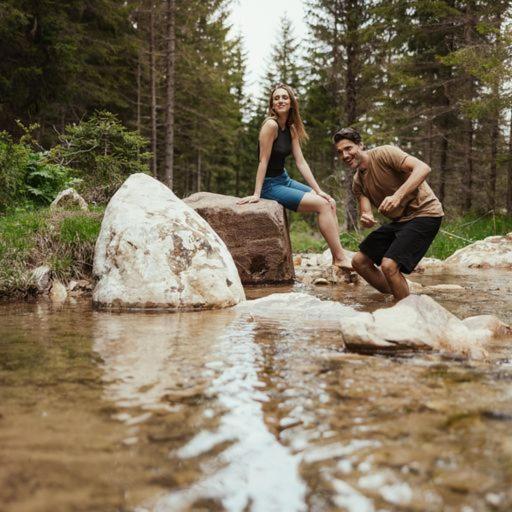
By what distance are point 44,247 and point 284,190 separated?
300 cm

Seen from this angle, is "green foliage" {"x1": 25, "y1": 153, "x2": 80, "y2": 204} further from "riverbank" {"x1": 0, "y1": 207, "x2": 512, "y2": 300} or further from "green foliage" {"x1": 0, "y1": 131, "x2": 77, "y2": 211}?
"riverbank" {"x1": 0, "y1": 207, "x2": 512, "y2": 300}

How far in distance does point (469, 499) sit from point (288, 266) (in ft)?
18.2

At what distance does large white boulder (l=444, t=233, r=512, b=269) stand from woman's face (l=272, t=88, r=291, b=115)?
5.03 m

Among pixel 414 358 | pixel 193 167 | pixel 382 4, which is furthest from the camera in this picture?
pixel 193 167

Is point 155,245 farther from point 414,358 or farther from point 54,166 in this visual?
point 54,166

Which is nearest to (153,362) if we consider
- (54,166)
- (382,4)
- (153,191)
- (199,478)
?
(199,478)

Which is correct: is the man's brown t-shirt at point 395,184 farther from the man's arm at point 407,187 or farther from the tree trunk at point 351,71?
the tree trunk at point 351,71

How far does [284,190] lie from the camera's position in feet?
21.6

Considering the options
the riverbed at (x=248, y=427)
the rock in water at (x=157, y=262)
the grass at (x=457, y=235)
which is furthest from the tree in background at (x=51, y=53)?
the riverbed at (x=248, y=427)

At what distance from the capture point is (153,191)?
5.21 m

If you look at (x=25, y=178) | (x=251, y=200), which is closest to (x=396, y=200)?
(x=251, y=200)

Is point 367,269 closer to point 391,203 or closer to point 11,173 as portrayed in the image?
point 391,203

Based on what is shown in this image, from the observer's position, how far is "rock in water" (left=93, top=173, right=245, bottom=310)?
444 cm

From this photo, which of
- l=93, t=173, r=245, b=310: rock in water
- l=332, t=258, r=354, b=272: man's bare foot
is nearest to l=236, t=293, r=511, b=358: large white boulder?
l=93, t=173, r=245, b=310: rock in water
